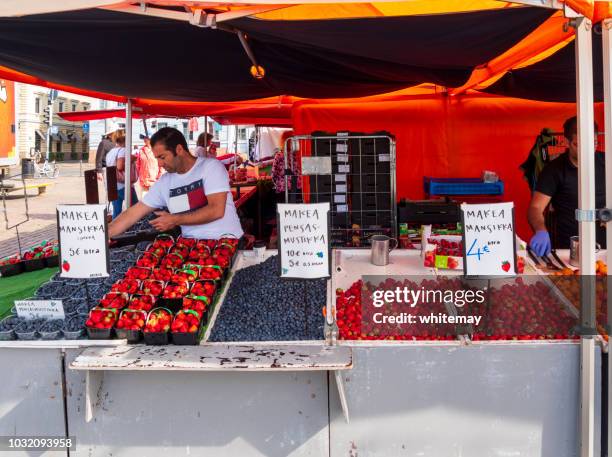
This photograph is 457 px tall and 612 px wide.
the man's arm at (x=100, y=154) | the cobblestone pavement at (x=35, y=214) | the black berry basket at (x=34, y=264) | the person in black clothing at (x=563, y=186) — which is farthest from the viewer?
the man's arm at (x=100, y=154)

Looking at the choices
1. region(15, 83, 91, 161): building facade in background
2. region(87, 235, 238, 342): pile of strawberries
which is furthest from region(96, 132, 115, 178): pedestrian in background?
region(15, 83, 91, 161): building facade in background

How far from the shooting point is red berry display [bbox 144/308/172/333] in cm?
257

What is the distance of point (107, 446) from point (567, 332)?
2.23 metres

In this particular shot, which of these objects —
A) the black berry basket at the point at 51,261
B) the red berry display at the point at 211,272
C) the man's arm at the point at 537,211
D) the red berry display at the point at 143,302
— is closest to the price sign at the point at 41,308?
the red berry display at the point at 143,302

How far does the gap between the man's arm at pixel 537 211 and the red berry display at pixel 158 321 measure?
228 cm

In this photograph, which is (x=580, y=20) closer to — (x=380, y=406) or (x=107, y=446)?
(x=380, y=406)

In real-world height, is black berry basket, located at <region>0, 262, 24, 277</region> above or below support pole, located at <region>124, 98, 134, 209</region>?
below

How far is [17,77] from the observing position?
4.65m

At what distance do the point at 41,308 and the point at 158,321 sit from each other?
0.67 m

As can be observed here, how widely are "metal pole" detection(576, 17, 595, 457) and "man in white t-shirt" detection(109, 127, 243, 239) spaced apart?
7.44ft

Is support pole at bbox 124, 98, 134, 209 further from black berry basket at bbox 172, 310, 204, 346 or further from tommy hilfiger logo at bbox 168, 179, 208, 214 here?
black berry basket at bbox 172, 310, 204, 346

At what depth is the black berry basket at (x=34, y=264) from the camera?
13.6 feet

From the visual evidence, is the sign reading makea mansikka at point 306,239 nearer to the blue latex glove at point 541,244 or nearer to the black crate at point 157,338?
the black crate at point 157,338

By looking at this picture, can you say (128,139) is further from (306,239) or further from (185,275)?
(306,239)
